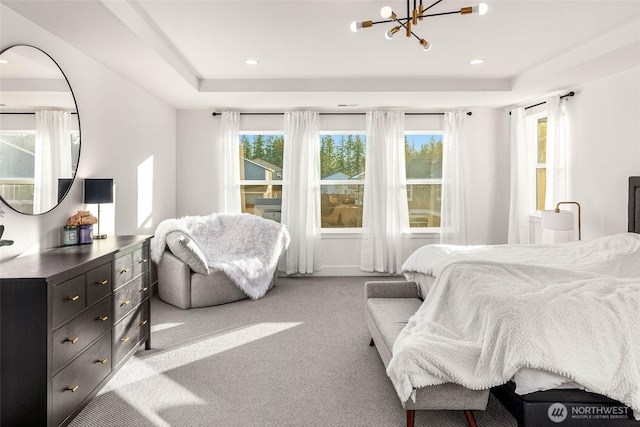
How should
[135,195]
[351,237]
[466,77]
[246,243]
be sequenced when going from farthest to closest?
1. [351,237]
2. [246,243]
3. [466,77]
4. [135,195]

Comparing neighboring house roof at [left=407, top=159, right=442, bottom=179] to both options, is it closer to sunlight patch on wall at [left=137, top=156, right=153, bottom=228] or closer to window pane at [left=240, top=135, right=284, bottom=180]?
window pane at [left=240, top=135, right=284, bottom=180]

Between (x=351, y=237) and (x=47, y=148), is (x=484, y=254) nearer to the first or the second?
(x=351, y=237)

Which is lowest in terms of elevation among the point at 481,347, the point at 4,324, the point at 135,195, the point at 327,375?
the point at 327,375

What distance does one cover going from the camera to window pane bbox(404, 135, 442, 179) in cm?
626

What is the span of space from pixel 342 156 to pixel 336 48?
2.51m

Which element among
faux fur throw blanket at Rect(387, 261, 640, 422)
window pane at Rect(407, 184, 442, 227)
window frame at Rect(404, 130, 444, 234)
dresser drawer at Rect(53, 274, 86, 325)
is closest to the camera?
faux fur throw blanket at Rect(387, 261, 640, 422)

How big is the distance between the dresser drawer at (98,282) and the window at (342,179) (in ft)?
12.9

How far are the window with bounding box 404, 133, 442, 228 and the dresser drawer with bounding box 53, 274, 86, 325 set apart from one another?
188 inches

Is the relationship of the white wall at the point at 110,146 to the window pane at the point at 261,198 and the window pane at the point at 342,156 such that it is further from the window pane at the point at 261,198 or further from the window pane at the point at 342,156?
the window pane at the point at 342,156

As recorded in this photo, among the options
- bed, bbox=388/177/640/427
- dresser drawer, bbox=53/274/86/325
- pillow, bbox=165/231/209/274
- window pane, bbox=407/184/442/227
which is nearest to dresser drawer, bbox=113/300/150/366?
dresser drawer, bbox=53/274/86/325

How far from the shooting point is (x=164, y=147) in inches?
216

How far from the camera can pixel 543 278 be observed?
8.39ft

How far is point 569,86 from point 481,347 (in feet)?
12.4

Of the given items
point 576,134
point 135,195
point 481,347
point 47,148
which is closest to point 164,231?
point 135,195
